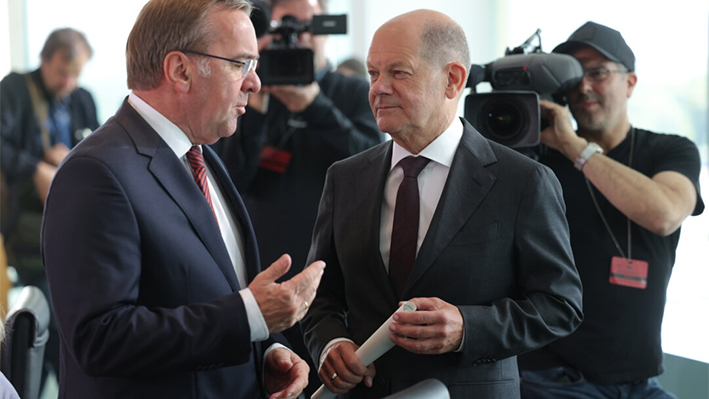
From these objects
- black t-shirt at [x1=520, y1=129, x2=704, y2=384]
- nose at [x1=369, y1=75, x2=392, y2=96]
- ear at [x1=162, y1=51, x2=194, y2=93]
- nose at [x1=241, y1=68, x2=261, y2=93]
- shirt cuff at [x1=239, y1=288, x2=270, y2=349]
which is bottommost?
black t-shirt at [x1=520, y1=129, x2=704, y2=384]

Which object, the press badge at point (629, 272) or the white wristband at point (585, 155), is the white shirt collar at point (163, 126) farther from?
the press badge at point (629, 272)

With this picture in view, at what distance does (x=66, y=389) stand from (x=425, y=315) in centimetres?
71

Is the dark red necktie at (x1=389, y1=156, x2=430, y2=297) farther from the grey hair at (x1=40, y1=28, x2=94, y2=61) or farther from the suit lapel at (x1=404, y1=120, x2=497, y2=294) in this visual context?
the grey hair at (x1=40, y1=28, x2=94, y2=61)

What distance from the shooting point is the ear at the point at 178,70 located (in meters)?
1.39

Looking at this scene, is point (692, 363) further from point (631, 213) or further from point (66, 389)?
point (66, 389)

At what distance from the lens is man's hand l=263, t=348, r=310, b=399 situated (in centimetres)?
145

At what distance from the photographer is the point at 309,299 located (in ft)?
4.29

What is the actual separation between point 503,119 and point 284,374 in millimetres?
964

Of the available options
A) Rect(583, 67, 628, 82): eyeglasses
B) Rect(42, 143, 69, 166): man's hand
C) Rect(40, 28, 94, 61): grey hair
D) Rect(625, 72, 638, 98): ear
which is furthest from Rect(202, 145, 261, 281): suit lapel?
Rect(40, 28, 94, 61): grey hair

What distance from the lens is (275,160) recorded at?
273cm

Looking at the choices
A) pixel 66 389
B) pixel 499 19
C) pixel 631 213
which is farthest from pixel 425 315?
pixel 499 19

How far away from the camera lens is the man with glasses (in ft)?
0.50

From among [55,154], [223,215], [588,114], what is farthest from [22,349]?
[55,154]

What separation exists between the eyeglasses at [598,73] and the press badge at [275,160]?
113 centimetres
